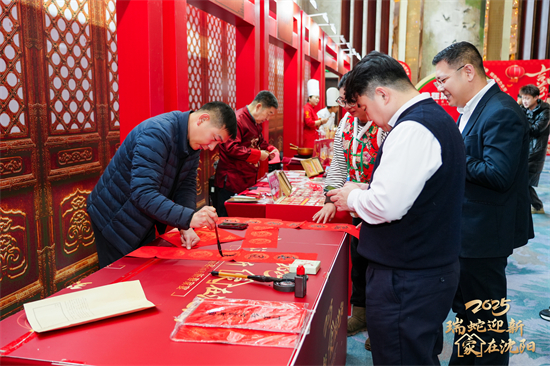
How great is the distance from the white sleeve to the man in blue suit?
63 cm

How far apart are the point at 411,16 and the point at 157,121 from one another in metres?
13.2

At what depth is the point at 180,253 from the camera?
1.81 metres

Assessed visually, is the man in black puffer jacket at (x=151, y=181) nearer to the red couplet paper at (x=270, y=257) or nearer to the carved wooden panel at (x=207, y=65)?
the red couplet paper at (x=270, y=257)

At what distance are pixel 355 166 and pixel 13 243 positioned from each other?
6.45ft

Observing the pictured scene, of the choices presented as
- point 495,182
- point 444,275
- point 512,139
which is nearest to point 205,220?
point 444,275

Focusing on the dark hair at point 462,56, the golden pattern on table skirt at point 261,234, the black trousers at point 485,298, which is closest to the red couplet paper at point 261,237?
the golden pattern on table skirt at point 261,234

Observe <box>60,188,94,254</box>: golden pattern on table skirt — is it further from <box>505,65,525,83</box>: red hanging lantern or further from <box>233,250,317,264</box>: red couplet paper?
<box>505,65,525,83</box>: red hanging lantern

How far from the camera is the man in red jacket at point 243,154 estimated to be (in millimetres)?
3586

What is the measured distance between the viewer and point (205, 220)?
180 centimetres

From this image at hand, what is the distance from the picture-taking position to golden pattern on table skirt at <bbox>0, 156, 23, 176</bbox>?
7.45ft

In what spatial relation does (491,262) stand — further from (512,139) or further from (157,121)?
(157,121)

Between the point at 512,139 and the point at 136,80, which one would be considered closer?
the point at 512,139

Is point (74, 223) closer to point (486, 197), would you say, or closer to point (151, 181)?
point (151, 181)

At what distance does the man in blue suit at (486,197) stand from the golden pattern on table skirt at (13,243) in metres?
2.32
